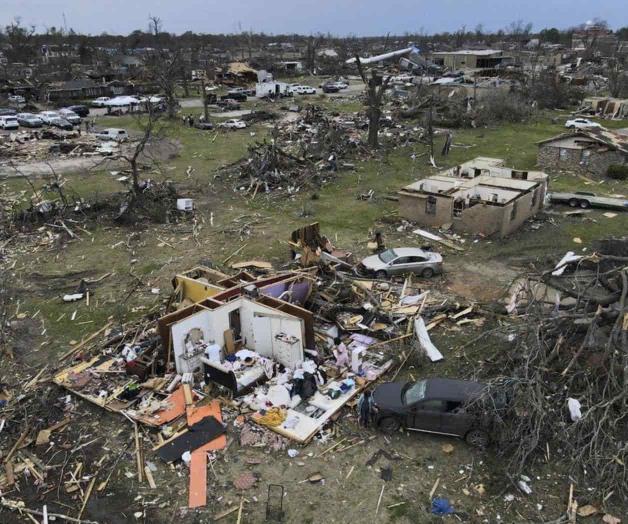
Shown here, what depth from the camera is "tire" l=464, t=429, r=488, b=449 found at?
1059cm

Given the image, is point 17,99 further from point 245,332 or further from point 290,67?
point 245,332

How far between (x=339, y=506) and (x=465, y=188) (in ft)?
56.3

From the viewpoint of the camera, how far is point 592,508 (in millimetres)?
9312

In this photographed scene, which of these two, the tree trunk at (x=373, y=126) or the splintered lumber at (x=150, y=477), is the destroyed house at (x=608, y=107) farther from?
the splintered lumber at (x=150, y=477)

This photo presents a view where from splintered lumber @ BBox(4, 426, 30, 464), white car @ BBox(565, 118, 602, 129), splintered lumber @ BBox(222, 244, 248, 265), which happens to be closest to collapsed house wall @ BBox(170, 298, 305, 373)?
splintered lumber @ BBox(4, 426, 30, 464)

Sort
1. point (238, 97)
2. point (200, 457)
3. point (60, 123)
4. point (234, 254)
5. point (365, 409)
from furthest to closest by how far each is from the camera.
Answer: point (238, 97)
point (60, 123)
point (234, 254)
point (365, 409)
point (200, 457)

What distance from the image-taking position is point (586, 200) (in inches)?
973

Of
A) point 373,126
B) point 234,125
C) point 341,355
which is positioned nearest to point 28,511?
point 341,355

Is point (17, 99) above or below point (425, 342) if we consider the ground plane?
above

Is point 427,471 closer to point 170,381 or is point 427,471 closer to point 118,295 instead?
point 170,381

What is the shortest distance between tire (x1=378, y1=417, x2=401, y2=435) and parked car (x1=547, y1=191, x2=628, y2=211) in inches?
724

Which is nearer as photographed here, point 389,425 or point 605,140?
point 389,425

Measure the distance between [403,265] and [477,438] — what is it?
8.14m

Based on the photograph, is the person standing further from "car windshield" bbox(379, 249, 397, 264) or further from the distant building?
the distant building
